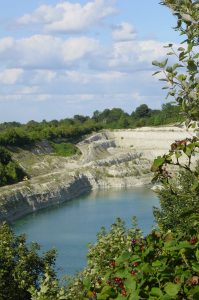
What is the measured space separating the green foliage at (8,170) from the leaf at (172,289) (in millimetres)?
81119

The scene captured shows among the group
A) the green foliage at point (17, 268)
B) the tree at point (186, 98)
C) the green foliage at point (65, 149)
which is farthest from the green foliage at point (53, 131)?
the tree at point (186, 98)

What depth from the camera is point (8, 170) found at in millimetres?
87625

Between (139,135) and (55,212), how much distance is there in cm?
5143

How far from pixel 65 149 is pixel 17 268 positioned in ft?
300

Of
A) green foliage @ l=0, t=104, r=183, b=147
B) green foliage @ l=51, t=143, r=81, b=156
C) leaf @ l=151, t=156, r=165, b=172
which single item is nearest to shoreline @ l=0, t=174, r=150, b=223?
green foliage @ l=51, t=143, r=81, b=156

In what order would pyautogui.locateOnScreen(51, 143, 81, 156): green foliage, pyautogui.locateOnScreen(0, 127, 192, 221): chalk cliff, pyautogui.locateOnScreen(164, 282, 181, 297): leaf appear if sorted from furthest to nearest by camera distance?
pyautogui.locateOnScreen(51, 143, 81, 156): green foliage < pyautogui.locateOnScreen(0, 127, 192, 221): chalk cliff < pyautogui.locateOnScreen(164, 282, 181, 297): leaf

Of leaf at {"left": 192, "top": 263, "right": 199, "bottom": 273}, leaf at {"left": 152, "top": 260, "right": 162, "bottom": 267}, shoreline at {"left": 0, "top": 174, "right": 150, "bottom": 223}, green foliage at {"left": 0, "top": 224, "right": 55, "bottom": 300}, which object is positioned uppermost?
leaf at {"left": 192, "top": 263, "right": 199, "bottom": 273}

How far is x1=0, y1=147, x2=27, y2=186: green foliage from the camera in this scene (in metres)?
85.2

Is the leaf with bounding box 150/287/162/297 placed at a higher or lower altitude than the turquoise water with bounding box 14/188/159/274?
higher

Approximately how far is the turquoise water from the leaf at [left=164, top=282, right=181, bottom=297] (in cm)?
3946

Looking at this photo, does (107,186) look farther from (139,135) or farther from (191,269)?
(191,269)

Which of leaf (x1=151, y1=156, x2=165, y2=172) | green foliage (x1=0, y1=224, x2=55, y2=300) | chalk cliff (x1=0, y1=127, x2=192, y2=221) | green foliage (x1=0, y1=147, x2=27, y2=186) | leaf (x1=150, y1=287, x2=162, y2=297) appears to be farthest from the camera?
green foliage (x1=0, y1=147, x2=27, y2=186)

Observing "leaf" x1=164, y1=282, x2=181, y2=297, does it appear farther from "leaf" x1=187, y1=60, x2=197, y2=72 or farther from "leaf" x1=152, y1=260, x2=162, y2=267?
"leaf" x1=187, y1=60, x2=197, y2=72

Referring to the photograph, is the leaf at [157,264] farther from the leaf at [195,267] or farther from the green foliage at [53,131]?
the green foliage at [53,131]
